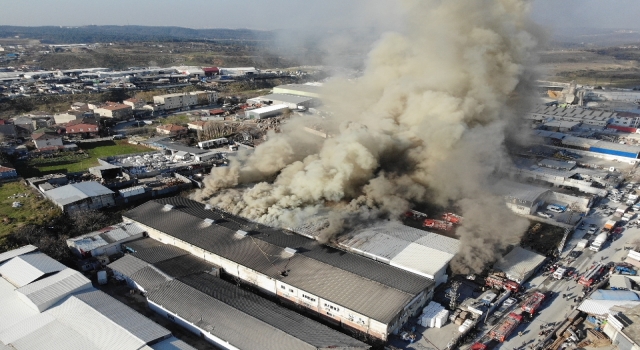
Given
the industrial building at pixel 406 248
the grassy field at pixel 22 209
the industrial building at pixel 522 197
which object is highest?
the industrial building at pixel 522 197

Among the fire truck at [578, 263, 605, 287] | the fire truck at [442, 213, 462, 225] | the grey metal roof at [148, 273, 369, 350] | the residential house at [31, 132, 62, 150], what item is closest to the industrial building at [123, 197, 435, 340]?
the grey metal roof at [148, 273, 369, 350]

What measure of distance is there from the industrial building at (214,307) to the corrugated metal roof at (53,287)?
5.93 ft

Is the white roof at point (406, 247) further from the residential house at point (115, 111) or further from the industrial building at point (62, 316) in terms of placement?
the residential house at point (115, 111)

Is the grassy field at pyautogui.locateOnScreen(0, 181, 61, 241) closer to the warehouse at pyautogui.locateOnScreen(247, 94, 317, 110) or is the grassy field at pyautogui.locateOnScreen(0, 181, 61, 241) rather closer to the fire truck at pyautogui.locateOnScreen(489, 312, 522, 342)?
the fire truck at pyautogui.locateOnScreen(489, 312, 522, 342)

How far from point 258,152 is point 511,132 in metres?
19.6

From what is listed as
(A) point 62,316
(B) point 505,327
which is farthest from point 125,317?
(B) point 505,327

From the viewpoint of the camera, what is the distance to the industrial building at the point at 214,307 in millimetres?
14320

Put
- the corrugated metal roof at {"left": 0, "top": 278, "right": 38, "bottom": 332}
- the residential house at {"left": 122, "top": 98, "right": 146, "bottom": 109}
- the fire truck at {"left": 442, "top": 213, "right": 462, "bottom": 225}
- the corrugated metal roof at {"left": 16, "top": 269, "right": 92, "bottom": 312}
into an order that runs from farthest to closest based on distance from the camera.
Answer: the residential house at {"left": 122, "top": 98, "right": 146, "bottom": 109}
the fire truck at {"left": 442, "top": 213, "right": 462, "bottom": 225}
the corrugated metal roof at {"left": 16, "top": 269, "right": 92, "bottom": 312}
the corrugated metal roof at {"left": 0, "top": 278, "right": 38, "bottom": 332}

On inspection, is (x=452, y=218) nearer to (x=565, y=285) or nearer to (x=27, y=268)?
(x=565, y=285)

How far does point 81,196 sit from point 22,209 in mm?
3591

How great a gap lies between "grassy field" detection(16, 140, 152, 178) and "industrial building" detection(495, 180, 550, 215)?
29.8 m

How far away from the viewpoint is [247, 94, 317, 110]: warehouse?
53906mm

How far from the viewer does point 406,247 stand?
794 inches

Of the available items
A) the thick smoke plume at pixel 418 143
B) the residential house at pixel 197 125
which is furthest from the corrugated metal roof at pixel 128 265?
the residential house at pixel 197 125
